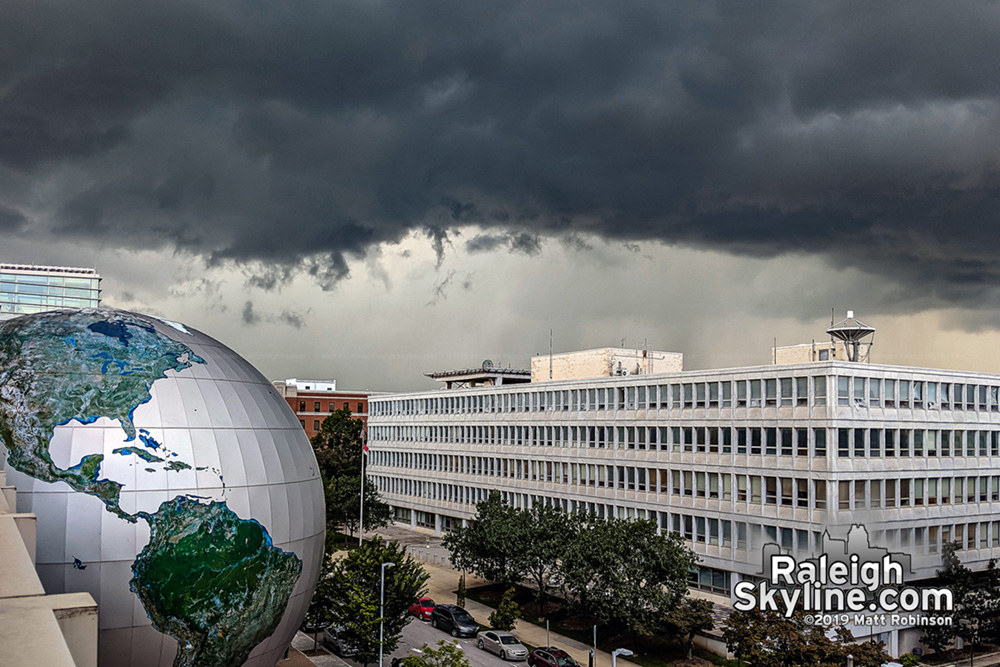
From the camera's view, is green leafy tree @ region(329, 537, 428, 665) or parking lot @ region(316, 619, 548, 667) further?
parking lot @ region(316, 619, 548, 667)

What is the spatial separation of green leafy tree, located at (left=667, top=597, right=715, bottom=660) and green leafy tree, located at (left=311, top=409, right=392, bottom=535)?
3700 cm

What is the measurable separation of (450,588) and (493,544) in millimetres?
9959

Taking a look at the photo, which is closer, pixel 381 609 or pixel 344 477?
pixel 381 609

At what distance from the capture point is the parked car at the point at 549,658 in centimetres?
4347

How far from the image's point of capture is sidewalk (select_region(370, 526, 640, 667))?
160 feet

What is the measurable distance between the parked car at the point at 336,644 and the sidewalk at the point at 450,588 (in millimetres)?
7657

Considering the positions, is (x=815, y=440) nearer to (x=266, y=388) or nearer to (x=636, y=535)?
(x=636, y=535)

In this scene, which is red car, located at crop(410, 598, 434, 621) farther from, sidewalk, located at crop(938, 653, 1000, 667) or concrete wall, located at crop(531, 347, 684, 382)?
sidewalk, located at crop(938, 653, 1000, 667)

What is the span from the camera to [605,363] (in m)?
77.5

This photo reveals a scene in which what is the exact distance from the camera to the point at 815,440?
51.6m

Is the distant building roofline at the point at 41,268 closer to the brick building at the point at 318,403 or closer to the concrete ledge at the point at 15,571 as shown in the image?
the brick building at the point at 318,403

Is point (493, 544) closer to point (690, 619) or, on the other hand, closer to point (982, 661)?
point (690, 619)

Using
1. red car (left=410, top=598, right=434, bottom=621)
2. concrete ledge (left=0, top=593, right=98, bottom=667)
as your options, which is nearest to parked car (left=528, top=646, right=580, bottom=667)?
red car (left=410, top=598, right=434, bottom=621)
